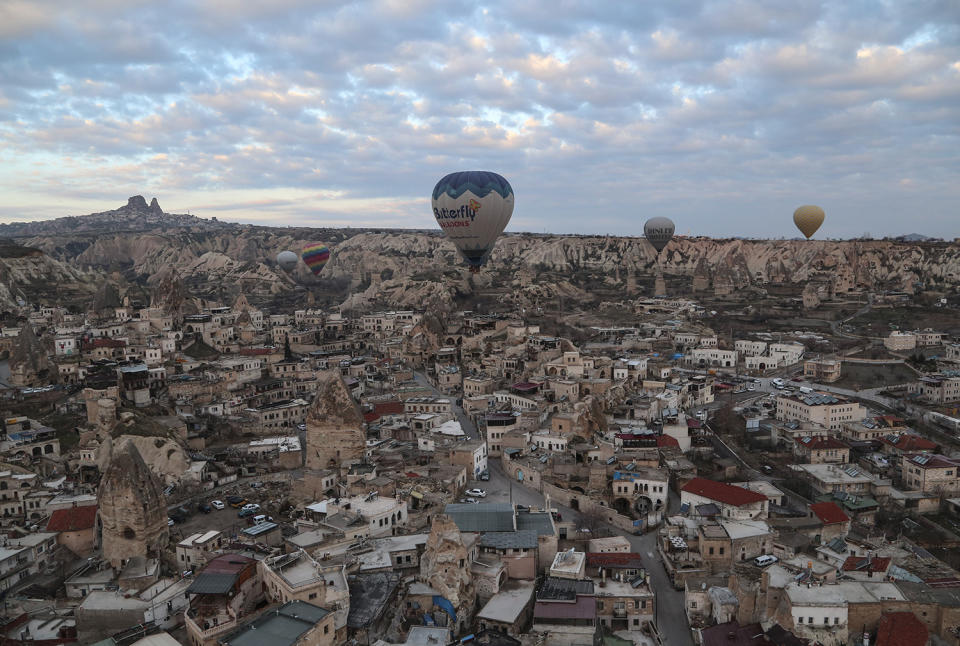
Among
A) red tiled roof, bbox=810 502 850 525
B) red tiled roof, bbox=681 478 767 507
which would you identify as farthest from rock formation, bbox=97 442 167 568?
red tiled roof, bbox=810 502 850 525

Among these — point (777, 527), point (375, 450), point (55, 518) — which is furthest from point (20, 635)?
point (777, 527)

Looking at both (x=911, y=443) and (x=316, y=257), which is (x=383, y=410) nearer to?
(x=911, y=443)

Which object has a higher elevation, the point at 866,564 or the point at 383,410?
the point at 383,410

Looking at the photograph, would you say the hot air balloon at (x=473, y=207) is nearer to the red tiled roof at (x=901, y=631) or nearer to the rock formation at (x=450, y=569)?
the rock formation at (x=450, y=569)

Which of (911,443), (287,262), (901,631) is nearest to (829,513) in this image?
(901,631)

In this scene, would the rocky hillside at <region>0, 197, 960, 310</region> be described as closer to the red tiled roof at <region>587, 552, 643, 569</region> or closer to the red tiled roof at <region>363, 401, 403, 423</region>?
the red tiled roof at <region>363, 401, 403, 423</region>

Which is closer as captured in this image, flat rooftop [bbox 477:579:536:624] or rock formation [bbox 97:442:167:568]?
flat rooftop [bbox 477:579:536:624]

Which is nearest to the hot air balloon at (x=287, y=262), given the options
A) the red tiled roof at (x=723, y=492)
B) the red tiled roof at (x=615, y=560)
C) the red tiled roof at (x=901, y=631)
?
the red tiled roof at (x=723, y=492)
